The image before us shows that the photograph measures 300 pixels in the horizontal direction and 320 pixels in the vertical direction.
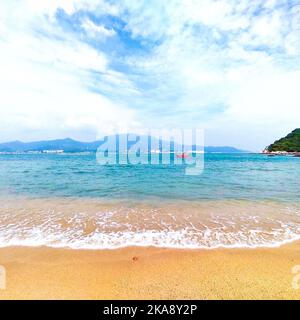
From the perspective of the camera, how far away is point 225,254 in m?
5.16

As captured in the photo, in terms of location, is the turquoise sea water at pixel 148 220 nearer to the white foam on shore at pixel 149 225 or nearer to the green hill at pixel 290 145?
the white foam on shore at pixel 149 225

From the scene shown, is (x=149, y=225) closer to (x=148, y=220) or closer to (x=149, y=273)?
(x=148, y=220)

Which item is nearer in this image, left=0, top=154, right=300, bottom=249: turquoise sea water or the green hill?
left=0, top=154, right=300, bottom=249: turquoise sea water

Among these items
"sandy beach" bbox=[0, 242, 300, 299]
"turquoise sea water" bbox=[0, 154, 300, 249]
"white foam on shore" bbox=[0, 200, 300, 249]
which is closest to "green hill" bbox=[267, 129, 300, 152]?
"turquoise sea water" bbox=[0, 154, 300, 249]

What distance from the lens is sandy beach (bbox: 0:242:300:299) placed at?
12.1ft

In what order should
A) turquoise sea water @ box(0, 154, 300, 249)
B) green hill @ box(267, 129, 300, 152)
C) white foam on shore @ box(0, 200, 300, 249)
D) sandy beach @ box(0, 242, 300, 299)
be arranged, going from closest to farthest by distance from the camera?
sandy beach @ box(0, 242, 300, 299) < white foam on shore @ box(0, 200, 300, 249) < turquoise sea water @ box(0, 154, 300, 249) < green hill @ box(267, 129, 300, 152)

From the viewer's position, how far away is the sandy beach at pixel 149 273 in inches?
145

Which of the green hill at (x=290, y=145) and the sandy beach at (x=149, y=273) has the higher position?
the green hill at (x=290, y=145)

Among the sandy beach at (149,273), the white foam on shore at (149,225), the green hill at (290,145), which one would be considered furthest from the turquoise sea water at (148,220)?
the green hill at (290,145)

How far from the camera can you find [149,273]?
4.29 meters

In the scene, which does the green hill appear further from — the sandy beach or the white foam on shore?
the sandy beach
